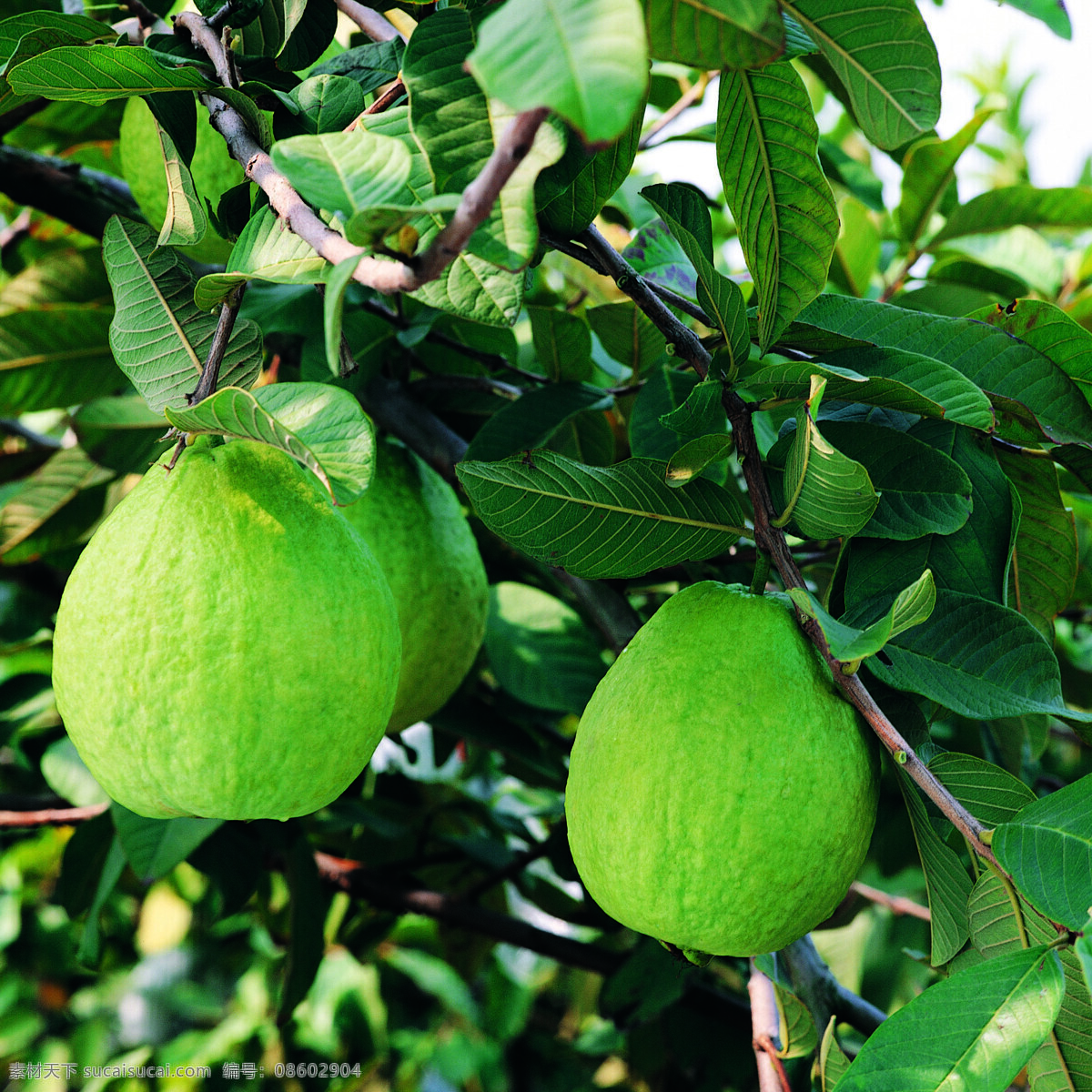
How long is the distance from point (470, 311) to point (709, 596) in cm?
31

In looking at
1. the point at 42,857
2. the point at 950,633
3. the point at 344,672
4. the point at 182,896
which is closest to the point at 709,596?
the point at 950,633

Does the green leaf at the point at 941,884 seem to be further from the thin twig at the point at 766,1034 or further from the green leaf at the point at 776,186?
the green leaf at the point at 776,186

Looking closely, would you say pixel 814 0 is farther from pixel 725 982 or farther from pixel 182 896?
pixel 182 896

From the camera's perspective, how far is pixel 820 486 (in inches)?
26.2

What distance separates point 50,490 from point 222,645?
1.02 meters

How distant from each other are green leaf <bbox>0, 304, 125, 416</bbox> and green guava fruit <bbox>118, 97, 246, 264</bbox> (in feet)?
0.75

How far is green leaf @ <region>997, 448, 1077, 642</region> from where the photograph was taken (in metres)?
0.85

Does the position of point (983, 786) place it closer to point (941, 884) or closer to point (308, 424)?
point (941, 884)

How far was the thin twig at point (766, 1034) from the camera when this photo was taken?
2.75ft

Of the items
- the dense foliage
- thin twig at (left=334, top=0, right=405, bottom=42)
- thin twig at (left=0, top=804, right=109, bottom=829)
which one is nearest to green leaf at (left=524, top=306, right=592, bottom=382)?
the dense foliage

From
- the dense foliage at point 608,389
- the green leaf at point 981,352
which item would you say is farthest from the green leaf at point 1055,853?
the green leaf at point 981,352

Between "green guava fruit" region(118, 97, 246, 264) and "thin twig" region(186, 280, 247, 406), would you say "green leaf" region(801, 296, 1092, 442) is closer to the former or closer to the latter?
"thin twig" region(186, 280, 247, 406)

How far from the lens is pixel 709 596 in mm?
736

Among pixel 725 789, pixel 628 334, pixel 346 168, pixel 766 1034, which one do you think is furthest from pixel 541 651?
pixel 346 168
